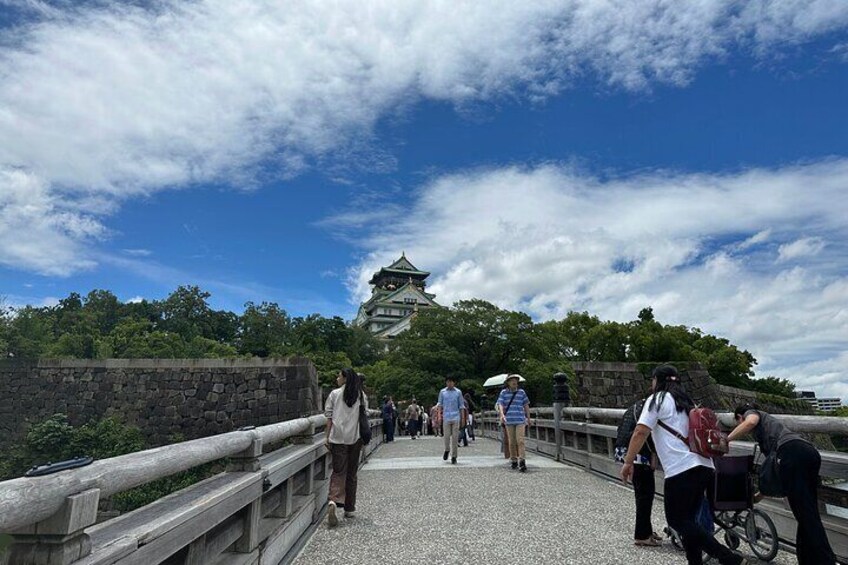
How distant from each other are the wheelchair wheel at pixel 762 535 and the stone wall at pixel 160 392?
19.0 meters

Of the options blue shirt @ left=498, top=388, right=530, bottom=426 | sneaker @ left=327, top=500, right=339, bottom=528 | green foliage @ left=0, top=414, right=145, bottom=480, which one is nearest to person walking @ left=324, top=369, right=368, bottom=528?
sneaker @ left=327, top=500, right=339, bottom=528

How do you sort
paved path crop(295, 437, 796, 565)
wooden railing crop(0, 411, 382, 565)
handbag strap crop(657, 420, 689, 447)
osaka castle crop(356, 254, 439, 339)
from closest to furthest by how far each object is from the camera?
1. wooden railing crop(0, 411, 382, 565)
2. handbag strap crop(657, 420, 689, 447)
3. paved path crop(295, 437, 796, 565)
4. osaka castle crop(356, 254, 439, 339)

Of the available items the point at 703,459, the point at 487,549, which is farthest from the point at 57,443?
the point at 703,459

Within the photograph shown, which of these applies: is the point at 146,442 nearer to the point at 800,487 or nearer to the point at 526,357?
the point at 526,357

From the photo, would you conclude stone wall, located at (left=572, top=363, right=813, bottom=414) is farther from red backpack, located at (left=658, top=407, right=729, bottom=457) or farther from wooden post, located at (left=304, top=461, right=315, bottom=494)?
red backpack, located at (left=658, top=407, right=729, bottom=457)

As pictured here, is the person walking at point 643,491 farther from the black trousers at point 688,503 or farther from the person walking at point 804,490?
the person walking at point 804,490

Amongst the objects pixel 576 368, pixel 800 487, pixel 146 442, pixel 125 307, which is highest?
pixel 125 307

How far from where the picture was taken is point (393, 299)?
8031cm

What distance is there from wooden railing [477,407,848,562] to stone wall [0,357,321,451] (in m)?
12.4

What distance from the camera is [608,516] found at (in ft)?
19.2

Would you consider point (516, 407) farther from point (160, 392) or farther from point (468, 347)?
point (468, 347)

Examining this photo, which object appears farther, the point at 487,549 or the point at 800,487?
the point at 487,549

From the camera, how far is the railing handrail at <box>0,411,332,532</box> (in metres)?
1.41

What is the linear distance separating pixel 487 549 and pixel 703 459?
2.01 metres
